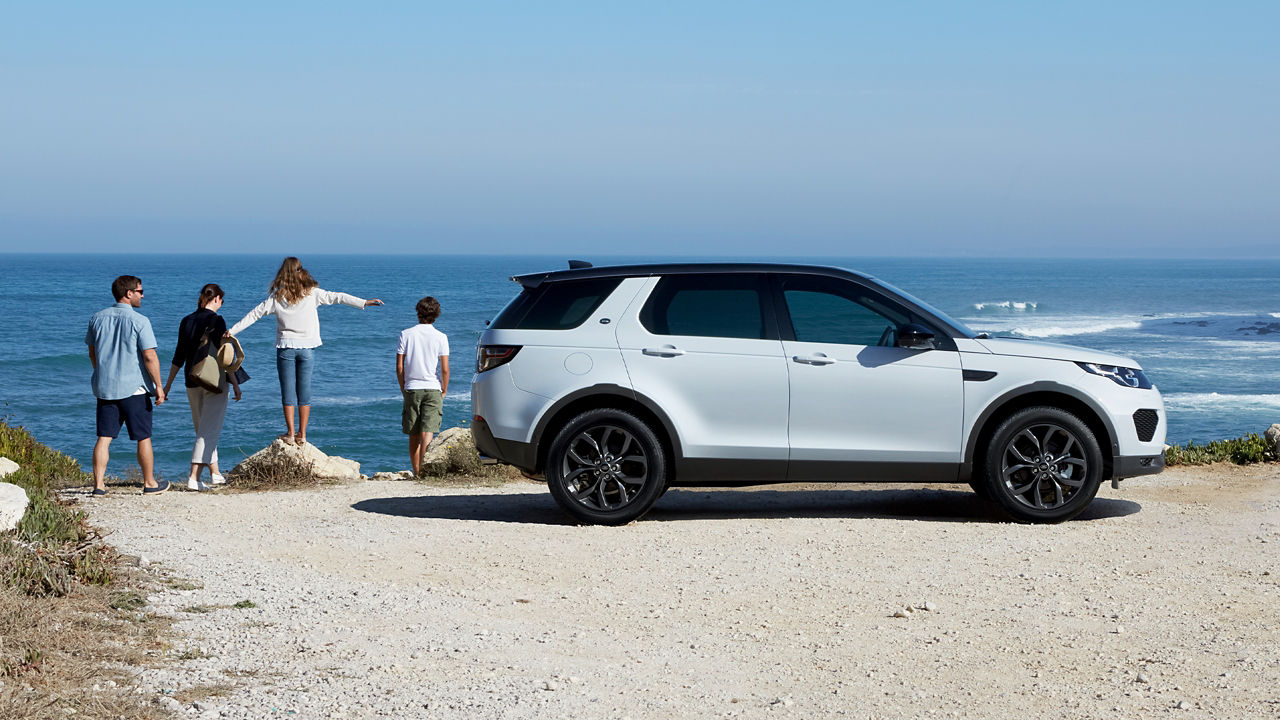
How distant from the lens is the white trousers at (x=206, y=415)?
35.2 ft

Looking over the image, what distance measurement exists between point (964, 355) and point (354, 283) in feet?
411

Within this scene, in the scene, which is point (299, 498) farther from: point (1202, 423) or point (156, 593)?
point (1202, 423)

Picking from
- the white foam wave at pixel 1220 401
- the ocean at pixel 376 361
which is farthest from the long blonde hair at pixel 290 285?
the white foam wave at pixel 1220 401

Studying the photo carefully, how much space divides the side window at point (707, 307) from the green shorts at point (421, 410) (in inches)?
A: 138

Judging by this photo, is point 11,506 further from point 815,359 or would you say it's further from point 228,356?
point 815,359

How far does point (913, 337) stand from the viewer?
8.29 metres

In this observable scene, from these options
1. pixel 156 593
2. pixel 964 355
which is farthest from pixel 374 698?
pixel 964 355

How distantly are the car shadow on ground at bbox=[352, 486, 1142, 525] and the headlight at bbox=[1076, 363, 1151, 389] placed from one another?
1.04 meters

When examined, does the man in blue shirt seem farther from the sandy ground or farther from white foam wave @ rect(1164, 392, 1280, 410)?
white foam wave @ rect(1164, 392, 1280, 410)

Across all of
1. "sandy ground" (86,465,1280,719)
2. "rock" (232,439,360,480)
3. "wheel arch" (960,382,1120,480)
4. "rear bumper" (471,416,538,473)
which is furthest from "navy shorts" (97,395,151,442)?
"wheel arch" (960,382,1120,480)

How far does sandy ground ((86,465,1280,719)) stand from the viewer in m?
5.00

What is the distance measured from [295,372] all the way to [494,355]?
3442 mm

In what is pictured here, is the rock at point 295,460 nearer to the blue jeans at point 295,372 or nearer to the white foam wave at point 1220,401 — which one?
the blue jeans at point 295,372

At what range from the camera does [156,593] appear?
651 cm
